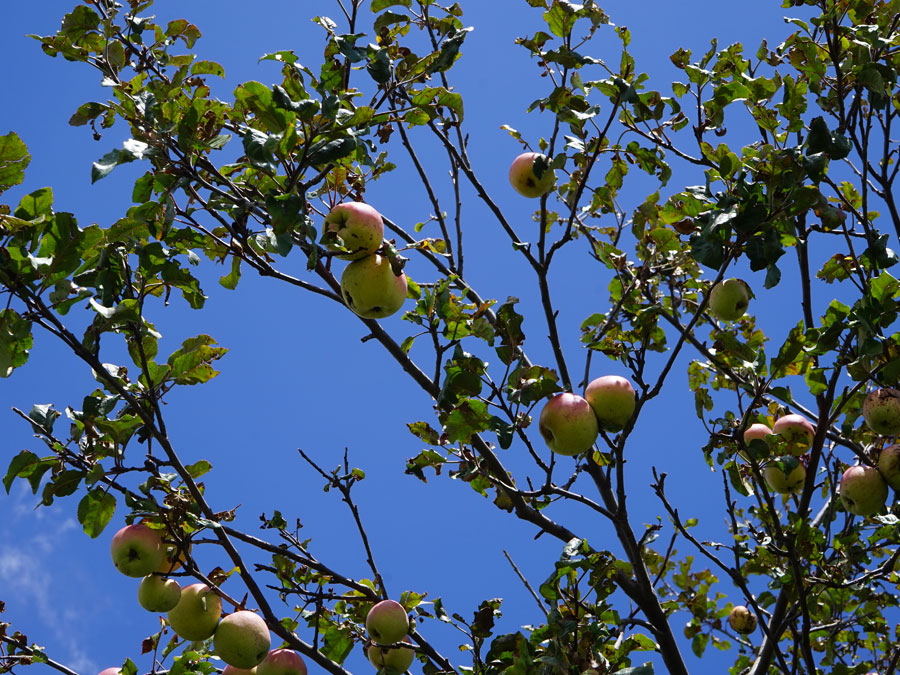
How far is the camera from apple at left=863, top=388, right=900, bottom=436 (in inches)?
134

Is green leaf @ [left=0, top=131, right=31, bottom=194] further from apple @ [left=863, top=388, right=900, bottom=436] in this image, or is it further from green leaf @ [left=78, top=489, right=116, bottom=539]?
apple @ [left=863, top=388, right=900, bottom=436]

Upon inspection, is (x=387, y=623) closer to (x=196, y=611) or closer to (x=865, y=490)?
(x=196, y=611)

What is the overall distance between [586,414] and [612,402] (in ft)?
0.49

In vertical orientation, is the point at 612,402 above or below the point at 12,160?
above

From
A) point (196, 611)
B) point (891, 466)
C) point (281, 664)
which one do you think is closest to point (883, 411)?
point (891, 466)

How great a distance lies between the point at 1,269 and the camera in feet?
8.85

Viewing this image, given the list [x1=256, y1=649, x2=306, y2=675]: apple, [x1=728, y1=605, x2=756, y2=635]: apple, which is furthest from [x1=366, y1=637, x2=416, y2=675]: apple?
[x1=728, y1=605, x2=756, y2=635]: apple

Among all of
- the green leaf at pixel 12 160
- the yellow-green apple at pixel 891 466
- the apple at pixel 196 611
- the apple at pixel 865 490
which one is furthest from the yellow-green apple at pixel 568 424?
the green leaf at pixel 12 160

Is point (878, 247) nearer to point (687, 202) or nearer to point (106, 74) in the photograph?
point (687, 202)

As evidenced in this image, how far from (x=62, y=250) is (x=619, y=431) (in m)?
2.20

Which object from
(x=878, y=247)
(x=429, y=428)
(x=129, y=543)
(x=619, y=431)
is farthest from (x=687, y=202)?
(x=129, y=543)

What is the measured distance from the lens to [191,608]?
3268mm

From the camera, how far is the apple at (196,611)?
129 inches

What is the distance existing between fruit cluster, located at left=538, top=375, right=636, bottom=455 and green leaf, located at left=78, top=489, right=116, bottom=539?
1693 millimetres
